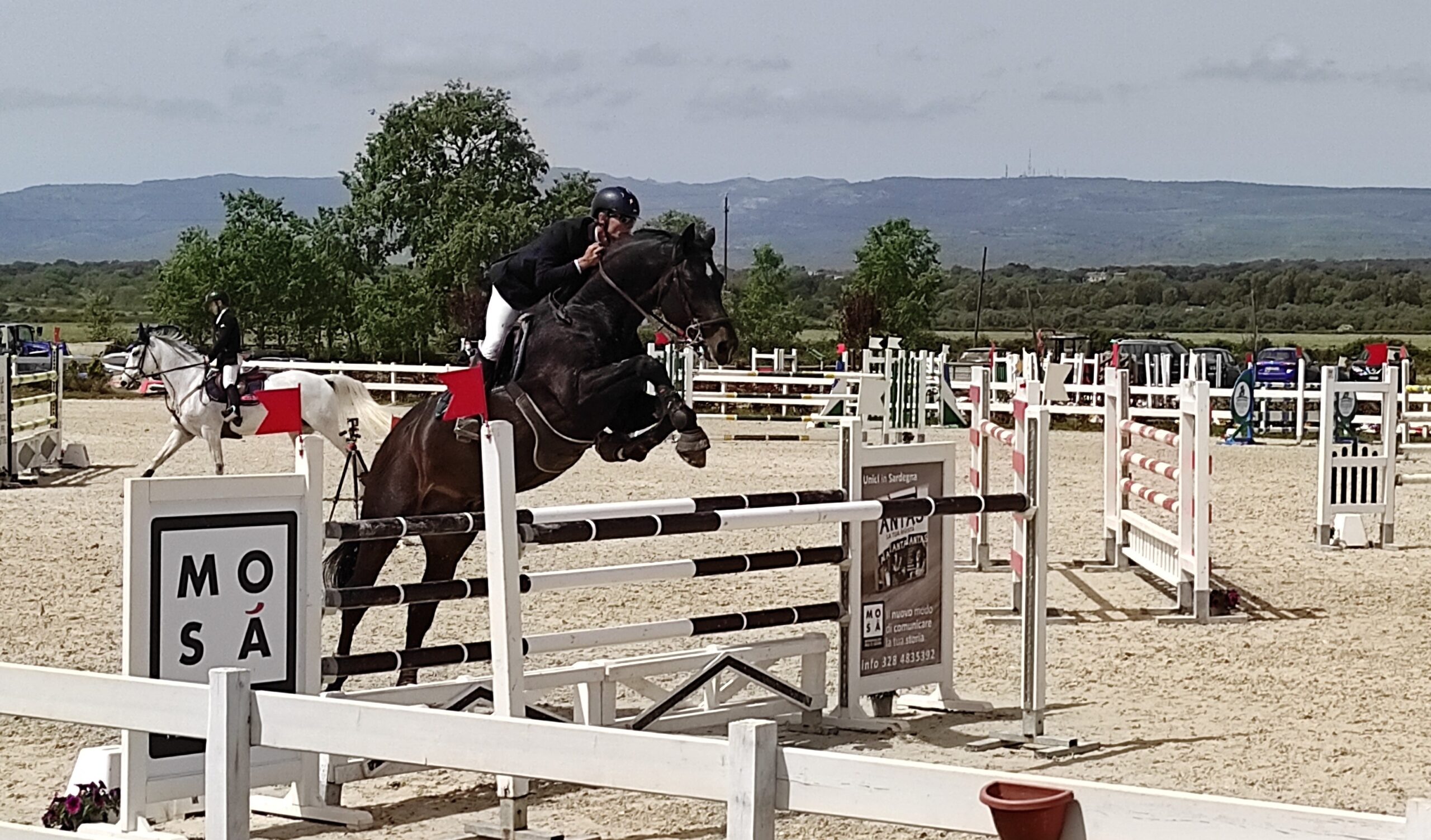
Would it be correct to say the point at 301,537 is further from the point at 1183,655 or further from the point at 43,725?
the point at 1183,655

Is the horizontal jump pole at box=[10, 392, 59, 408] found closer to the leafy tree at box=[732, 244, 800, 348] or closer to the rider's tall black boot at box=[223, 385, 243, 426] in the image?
the rider's tall black boot at box=[223, 385, 243, 426]

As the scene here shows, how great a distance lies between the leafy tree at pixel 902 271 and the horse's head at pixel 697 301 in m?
64.8

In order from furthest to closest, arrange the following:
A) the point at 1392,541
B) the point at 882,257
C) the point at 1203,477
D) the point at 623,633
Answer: the point at 882,257 < the point at 1392,541 < the point at 1203,477 < the point at 623,633

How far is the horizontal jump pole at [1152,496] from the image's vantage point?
9859mm

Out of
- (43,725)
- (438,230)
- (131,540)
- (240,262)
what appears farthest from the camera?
(240,262)

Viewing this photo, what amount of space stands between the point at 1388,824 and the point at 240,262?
68.2 metres

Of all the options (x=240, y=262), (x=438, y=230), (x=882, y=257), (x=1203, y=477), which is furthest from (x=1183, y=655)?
(x=882, y=257)

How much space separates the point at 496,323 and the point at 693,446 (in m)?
1.16

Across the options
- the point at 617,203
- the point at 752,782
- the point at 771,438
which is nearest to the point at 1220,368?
the point at 771,438

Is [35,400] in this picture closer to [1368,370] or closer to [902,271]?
[1368,370]

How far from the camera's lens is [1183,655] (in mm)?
8242

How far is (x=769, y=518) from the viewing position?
622 centimetres

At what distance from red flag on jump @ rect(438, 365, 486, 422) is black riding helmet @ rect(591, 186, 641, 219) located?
8.56 ft

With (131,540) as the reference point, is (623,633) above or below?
below
